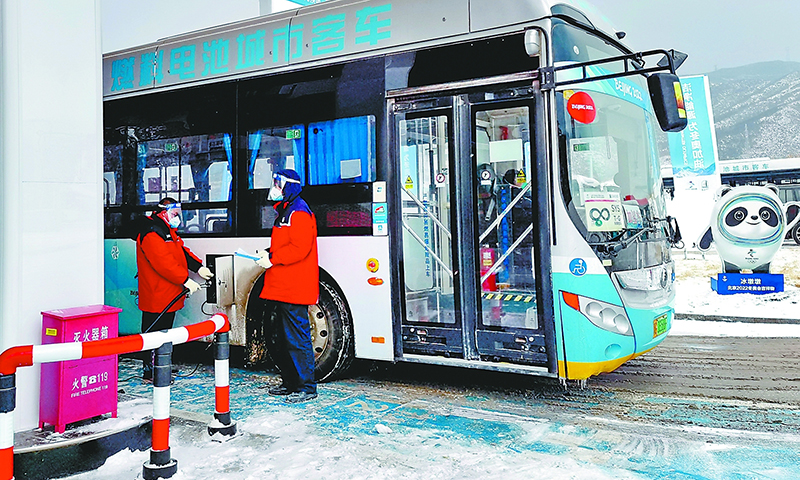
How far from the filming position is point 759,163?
29.7m

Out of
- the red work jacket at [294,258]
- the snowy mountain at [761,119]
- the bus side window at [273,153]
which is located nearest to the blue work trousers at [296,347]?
the red work jacket at [294,258]

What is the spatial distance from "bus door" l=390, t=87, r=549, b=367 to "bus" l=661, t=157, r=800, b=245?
2400 cm

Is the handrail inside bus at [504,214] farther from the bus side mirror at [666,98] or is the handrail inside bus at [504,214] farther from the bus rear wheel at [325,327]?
the bus rear wheel at [325,327]

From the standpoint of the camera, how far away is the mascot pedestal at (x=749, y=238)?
1273cm

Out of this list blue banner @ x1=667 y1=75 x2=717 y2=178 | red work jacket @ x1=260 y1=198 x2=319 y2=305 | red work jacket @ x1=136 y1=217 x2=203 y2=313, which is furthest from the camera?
blue banner @ x1=667 y1=75 x2=717 y2=178

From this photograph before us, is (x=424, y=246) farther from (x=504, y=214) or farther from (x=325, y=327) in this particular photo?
(x=325, y=327)

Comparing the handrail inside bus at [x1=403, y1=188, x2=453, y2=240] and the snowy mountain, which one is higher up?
the snowy mountain

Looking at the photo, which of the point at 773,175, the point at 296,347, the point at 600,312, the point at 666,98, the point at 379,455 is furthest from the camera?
the point at 773,175

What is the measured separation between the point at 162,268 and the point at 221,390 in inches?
86.6

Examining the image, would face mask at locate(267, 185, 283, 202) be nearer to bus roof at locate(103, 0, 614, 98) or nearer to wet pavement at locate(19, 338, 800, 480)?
bus roof at locate(103, 0, 614, 98)

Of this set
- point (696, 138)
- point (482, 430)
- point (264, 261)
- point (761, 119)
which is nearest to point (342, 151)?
point (264, 261)

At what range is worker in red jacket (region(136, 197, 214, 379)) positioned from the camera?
703 centimetres

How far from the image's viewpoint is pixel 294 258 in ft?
20.2

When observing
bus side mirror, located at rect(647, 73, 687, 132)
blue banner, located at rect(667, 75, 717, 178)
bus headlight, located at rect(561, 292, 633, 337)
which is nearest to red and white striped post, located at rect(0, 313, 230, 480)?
bus headlight, located at rect(561, 292, 633, 337)
